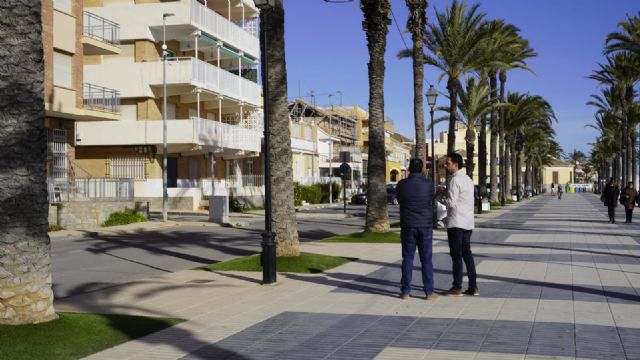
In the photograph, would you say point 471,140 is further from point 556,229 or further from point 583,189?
point 583,189

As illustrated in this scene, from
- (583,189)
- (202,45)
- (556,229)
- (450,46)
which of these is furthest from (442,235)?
(583,189)

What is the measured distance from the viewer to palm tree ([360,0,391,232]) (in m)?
20.7

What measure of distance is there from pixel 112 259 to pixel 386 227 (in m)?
7.99

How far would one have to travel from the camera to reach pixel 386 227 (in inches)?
821

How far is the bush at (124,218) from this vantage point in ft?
91.4

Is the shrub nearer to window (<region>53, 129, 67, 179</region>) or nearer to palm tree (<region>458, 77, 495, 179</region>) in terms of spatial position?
window (<region>53, 129, 67, 179</region>)

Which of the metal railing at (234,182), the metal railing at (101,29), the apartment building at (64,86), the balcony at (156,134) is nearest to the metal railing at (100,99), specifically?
the apartment building at (64,86)

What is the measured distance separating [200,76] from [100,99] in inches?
253

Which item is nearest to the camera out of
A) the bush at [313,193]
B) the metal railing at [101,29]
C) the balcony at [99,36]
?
the balcony at [99,36]

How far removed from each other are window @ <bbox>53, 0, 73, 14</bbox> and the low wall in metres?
7.46

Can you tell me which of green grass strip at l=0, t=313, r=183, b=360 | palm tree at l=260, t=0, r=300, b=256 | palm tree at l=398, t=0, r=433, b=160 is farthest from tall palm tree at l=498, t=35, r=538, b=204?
green grass strip at l=0, t=313, r=183, b=360

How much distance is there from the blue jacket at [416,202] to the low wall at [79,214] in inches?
771

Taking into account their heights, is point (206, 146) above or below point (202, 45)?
below

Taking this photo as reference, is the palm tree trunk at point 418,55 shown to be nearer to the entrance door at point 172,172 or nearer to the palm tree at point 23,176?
the entrance door at point 172,172
